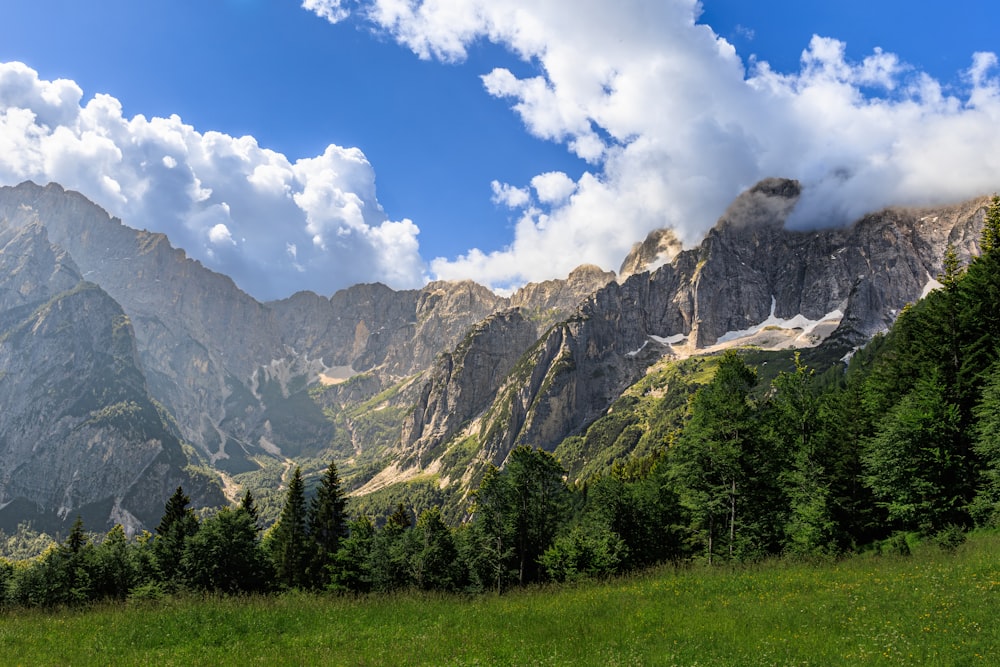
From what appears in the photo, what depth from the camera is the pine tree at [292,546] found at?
227 feet

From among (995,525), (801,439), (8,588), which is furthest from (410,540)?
(8,588)

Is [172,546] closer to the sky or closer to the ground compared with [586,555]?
closer to the ground

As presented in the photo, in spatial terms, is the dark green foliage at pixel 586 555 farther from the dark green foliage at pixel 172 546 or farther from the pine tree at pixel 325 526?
the dark green foliage at pixel 172 546

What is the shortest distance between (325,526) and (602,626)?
60.5 metres

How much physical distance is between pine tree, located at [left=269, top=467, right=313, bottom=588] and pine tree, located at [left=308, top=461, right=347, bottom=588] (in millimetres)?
1209

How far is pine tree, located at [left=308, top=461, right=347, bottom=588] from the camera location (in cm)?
6844

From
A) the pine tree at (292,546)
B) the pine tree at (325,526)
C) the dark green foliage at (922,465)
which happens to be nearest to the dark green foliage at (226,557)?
the pine tree at (292,546)

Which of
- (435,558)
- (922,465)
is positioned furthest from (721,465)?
(435,558)

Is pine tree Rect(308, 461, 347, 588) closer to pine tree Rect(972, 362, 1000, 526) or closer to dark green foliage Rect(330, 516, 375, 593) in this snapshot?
dark green foliage Rect(330, 516, 375, 593)

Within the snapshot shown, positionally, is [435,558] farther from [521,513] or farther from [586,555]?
Result: [586,555]

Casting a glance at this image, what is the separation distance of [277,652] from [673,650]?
10.7m

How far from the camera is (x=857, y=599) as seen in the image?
1834 centimetres

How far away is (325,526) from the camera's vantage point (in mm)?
70875

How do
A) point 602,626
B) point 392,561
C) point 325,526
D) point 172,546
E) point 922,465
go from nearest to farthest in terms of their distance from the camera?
1. point 602,626
2. point 922,465
3. point 392,561
4. point 172,546
5. point 325,526
